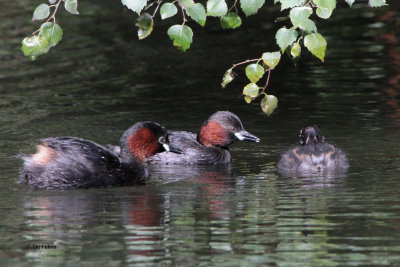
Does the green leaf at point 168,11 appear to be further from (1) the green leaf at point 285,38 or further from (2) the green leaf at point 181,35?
(1) the green leaf at point 285,38

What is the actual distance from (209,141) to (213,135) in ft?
0.29

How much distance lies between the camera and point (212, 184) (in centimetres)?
980

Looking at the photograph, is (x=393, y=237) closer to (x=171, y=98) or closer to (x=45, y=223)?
(x=45, y=223)

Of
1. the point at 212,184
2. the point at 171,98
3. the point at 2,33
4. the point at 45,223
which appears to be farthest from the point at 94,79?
the point at 45,223

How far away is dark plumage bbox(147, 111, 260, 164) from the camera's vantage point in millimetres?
11328

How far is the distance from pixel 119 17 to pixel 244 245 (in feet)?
52.6

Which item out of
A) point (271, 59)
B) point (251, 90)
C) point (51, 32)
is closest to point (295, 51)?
point (271, 59)

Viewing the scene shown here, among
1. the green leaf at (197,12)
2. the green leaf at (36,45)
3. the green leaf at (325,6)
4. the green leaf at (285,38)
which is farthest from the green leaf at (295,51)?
the green leaf at (36,45)

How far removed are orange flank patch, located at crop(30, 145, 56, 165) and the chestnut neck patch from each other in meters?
2.69

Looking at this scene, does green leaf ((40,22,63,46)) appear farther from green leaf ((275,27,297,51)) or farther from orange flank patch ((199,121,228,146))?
orange flank patch ((199,121,228,146))

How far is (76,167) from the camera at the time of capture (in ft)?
30.9

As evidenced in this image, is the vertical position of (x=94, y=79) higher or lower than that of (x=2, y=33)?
lower

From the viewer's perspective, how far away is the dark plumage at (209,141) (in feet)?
37.2

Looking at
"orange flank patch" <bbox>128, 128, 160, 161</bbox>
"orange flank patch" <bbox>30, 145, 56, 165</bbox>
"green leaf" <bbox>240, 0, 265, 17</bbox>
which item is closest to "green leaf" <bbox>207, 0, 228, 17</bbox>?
"green leaf" <bbox>240, 0, 265, 17</bbox>
